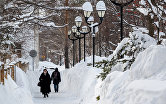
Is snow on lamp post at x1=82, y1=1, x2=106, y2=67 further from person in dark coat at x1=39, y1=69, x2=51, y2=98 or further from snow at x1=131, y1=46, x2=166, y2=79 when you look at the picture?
snow at x1=131, y1=46, x2=166, y2=79

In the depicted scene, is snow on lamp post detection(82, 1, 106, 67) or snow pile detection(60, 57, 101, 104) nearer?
snow pile detection(60, 57, 101, 104)

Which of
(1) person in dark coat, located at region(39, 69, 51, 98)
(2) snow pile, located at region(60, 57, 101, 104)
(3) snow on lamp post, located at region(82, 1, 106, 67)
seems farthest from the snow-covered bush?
(1) person in dark coat, located at region(39, 69, 51, 98)

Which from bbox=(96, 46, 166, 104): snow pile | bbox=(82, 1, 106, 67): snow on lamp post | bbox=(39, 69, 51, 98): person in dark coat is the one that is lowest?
bbox=(39, 69, 51, 98): person in dark coat

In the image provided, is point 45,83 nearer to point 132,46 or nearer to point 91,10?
point 91,10

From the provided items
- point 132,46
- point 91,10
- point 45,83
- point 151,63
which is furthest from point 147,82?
point 91,10

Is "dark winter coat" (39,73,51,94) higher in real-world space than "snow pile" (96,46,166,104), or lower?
lower

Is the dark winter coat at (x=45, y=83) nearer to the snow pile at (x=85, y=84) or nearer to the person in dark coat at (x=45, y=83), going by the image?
the person in dark coat at (x=45, y=83)

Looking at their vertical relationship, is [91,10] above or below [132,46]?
above

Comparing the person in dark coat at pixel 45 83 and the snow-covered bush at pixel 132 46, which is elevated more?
the snow-covered bush at pixel 132 46

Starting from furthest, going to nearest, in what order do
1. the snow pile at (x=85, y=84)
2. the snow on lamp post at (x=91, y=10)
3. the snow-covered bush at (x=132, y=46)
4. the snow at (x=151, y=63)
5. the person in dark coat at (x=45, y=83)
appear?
the person in dark coat at (x=45, y=83), the snow on lamp post at (x=91, y=10), the snow pile at (x=85, y=84), the snow-covered bush at (x=132, y=46), the snow at (x=151, y=63)

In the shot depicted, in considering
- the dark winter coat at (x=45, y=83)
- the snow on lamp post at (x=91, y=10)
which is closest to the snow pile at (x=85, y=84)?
the dark winter coat at (x=45, y=83)

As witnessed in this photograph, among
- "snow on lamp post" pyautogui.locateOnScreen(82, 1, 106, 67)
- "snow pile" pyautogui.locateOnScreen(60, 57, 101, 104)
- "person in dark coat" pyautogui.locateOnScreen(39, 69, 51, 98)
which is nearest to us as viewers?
"snow pile" pyautogui.locateOnScreen(60, 57, 101, 104)

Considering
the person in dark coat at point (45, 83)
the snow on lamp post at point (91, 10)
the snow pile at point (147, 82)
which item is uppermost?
the snow on lamp post at point (91, 10)

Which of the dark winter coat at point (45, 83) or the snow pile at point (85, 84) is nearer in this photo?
the snow pile at point (85, 84)
